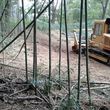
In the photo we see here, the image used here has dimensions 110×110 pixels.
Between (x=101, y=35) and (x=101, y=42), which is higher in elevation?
(x=101, y=35)

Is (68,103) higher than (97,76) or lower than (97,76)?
higher

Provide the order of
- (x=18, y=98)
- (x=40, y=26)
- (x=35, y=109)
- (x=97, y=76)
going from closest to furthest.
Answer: (x=35, y=109) → (x=18, y=98) → (x=97, y=76) → (x=40, y=26)

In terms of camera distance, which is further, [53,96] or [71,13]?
[71,13]

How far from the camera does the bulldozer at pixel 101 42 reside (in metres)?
12.3

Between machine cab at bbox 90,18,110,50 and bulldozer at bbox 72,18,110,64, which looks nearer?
bulldozer at bbox 72,18,110,64

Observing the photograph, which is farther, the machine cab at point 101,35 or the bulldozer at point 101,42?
the machine cab at point 101,35

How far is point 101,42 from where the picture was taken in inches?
512

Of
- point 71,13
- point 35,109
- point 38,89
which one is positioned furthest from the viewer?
point 71,13

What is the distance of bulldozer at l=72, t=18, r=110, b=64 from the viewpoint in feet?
40.4

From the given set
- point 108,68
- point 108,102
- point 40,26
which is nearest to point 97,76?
point 108,68

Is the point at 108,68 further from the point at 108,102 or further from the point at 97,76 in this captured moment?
the point at 108,102

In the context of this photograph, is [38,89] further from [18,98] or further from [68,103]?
[68,103]

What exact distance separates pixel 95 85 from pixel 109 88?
0.51 meters

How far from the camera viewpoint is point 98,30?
13.4m
